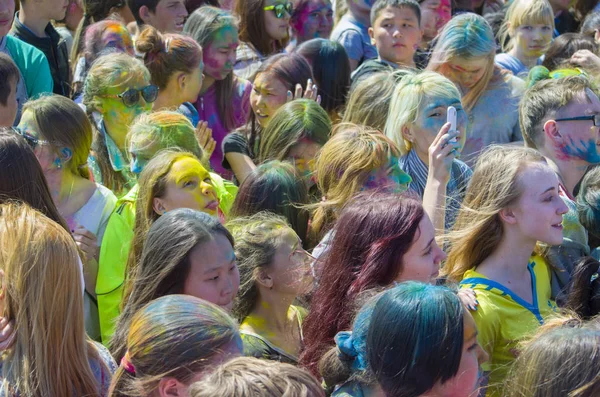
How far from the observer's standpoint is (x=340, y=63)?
5.78m

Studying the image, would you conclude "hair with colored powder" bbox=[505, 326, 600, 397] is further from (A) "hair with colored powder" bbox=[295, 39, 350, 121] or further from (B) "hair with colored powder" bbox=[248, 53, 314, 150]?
(A) "hair with colored powder" bbox=[295, 39, 350, 121]

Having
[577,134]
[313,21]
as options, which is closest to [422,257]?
[577,134]

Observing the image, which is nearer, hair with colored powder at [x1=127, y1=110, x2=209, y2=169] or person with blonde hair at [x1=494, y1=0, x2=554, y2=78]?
hair with colored powder at [x1=127, y1=110, x2=209, y2=169]

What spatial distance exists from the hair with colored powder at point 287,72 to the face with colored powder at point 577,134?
1.64m

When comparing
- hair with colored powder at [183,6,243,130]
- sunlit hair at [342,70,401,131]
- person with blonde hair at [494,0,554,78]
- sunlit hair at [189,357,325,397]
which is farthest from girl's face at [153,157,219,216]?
person with blonde hair at [494,0,554,78]

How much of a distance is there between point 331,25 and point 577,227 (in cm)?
378

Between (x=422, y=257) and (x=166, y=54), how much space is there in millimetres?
2758

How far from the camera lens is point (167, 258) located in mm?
3051

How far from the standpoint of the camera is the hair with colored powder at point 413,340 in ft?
7.52

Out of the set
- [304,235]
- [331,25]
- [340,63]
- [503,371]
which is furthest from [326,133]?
[331,25]

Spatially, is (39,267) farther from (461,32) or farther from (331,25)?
(331,25)

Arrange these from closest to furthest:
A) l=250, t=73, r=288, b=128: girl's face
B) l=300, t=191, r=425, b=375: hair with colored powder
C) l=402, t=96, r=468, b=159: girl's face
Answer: l=300, t=191, r=425, b=375: hair with colored powder → l=402, t=96, r=468, b=159: girl's face → l=250, t=73, r=288, b=128: girl's face

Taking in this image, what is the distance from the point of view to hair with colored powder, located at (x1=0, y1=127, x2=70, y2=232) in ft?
10.7

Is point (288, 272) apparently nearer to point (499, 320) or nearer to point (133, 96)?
point (499, 320)
